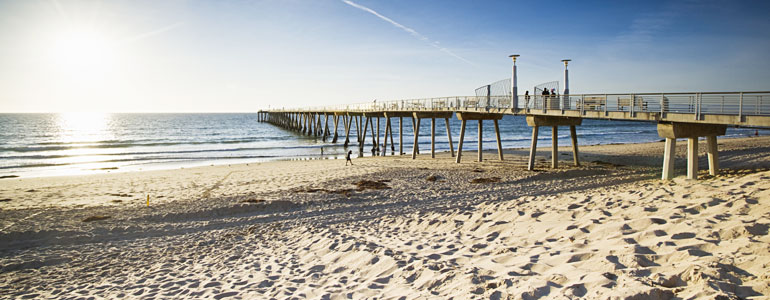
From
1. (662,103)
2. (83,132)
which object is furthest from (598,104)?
(83,132)

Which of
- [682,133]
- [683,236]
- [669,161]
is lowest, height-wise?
[683,236]

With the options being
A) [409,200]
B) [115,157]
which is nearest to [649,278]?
[409,200]

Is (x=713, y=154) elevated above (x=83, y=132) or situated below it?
above

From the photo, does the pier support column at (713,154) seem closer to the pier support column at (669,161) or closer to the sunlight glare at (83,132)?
the pier support column at (669,161)

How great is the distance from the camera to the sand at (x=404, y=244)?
4.54 meters

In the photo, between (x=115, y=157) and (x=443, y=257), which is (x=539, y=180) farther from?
(x=115, y=157)

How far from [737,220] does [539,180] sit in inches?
307

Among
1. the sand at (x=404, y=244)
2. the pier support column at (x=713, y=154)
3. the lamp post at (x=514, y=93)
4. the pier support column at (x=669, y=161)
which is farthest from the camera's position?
the lamp post at (x=514, y=93)

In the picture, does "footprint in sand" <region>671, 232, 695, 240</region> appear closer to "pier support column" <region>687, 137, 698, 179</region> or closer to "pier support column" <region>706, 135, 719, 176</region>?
"pier support column" <region>687, 137, 698, 179</region>

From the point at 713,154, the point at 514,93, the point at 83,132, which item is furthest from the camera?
the point at 83,132

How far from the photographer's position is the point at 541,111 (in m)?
14.9

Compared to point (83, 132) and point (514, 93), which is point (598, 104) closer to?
point (514, 93)

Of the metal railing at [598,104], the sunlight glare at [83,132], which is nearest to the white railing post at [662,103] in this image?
the metal railing at [598,104]

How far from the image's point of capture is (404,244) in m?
6.77
